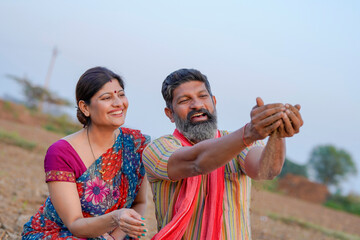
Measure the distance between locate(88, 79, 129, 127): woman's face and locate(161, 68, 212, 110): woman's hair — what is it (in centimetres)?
36

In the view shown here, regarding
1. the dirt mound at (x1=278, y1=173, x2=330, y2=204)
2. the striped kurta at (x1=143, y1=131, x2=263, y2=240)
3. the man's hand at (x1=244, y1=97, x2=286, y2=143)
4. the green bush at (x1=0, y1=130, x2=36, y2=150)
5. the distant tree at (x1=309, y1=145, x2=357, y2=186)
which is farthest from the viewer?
the distant tree at (x1=309, y1=145, x2=357, y2=186)

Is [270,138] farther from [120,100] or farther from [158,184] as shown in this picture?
[120,100]

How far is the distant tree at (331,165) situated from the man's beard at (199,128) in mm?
32697

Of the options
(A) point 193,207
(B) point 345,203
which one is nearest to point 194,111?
(A) point 193,207

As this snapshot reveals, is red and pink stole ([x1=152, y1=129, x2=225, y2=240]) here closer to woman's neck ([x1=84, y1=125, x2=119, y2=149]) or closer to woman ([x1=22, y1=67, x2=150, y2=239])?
woman ([x1=22, y1=67, x2=150, y2=239])

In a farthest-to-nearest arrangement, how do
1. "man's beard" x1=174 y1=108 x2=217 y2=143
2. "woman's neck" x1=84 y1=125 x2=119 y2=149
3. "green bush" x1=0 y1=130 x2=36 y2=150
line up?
"green bush" x1=0 y1=130 x2=36 y2=150 → "woman's neck" x1=84 y1=125 x2=119 y2=149 → "man's beard" x1=174 y1=108 x2=217 y2=143

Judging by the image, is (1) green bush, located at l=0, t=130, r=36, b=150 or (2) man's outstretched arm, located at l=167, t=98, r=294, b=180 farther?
(1) green bush, located at l=0, t=130, r=36, b=150

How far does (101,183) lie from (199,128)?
886mm

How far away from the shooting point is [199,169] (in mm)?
2412

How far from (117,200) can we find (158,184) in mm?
424

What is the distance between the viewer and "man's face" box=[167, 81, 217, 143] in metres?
2.92

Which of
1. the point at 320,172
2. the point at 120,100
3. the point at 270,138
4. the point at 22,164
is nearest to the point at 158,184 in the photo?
the point at 120,100

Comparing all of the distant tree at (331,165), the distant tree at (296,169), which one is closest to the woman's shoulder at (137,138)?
the distant tree at (296,169)

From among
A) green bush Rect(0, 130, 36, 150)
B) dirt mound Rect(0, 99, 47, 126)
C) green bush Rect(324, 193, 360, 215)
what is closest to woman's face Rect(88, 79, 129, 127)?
green bush Rect(0, 130, 36, 150)
